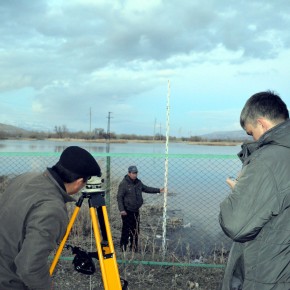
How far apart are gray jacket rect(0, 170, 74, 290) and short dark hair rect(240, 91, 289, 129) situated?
1.10 meters

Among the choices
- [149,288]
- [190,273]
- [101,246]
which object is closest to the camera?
[101,246]

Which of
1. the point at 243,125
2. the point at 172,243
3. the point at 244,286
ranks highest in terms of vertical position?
the point at 243,125

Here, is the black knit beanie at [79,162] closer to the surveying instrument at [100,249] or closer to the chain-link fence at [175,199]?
the surveying instrument at [100,249]

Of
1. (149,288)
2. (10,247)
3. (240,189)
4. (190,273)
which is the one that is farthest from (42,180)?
(190,273)

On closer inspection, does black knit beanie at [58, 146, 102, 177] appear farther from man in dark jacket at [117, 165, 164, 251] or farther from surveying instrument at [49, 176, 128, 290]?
man in dark jacket at [117, 165, 164, 251]

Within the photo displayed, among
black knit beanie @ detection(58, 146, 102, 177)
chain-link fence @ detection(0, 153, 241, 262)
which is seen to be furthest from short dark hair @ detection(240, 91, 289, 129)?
chain-link fence @ detection(0, 153, 241, 262)

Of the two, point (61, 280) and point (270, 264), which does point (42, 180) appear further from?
point (61, 280)

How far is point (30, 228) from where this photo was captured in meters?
2.05

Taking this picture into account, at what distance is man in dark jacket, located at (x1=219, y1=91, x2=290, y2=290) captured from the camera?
194cm

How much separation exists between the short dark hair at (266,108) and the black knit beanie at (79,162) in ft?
2.95

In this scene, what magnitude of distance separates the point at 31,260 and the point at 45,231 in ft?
0.50

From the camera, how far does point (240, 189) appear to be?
198 cm

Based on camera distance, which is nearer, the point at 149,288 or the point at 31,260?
the point at 31,260

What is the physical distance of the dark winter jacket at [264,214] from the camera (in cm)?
194
